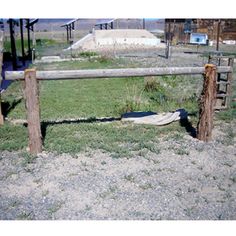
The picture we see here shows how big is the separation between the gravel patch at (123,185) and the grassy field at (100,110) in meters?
0.39

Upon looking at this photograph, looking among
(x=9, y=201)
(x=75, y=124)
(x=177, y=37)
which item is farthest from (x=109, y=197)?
(x=177, y=37)

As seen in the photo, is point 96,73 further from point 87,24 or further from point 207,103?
point 87,24

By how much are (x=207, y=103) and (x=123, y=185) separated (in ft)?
7.30

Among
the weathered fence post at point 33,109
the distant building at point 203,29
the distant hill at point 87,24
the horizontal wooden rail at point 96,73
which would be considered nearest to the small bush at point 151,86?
the horizontal wooden rail at point 96,73

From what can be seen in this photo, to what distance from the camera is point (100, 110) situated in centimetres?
752

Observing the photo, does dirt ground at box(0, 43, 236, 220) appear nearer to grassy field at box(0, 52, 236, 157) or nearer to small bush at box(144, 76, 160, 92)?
grassy field at box(0, 52, 236, 157)

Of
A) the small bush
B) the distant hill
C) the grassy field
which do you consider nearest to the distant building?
the distant hill

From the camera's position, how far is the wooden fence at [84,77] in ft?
15.5

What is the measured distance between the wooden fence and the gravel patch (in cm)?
32

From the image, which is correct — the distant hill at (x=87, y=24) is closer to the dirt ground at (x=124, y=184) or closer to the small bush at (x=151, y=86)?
the small bush at (x=151, y=86)

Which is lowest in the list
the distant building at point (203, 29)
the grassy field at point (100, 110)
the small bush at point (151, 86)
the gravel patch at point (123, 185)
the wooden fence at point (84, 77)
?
the gravel patch at point (123, 185)

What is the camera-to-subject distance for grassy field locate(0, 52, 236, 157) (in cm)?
A: 540

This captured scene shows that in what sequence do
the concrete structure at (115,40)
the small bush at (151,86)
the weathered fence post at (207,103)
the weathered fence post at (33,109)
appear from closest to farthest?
the weathered fence post at (33,109) < the weathered fence post at (207,103) < the small bush at (151,86) < the concrete structure at (115,40)
